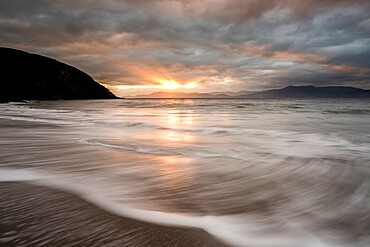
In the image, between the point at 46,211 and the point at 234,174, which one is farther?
the point at 234,174

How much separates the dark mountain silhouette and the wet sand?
102 meters

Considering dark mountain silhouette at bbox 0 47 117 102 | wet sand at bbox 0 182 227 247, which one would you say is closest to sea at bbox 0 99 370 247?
wet sand at bbox 0 182 227 247

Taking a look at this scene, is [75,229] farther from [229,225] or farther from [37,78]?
[37,78]

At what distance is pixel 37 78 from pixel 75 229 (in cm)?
12782

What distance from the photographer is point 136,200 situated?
3.21 m

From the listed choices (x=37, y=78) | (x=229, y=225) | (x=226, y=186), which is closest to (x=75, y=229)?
(x=229, y=225)

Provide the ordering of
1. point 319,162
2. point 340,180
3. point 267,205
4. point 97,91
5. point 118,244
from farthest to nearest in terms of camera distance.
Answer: point 97,91 → point 319,162 → point 340,180 → point 267,205 → point 118,244

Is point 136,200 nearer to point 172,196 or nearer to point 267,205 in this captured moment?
point 172,196

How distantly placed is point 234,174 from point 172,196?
5.16ft

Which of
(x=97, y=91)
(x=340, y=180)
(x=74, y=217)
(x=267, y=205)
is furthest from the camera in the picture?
(x=97, y=91)

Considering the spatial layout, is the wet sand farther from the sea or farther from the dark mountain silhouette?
the dark mountain silhouette

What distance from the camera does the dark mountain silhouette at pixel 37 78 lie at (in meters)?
102

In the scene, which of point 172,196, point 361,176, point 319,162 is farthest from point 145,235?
point 319,162

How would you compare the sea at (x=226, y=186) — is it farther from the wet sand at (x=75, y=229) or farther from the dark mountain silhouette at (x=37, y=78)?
the dark mountain silhouette at (x=37, y=78)
